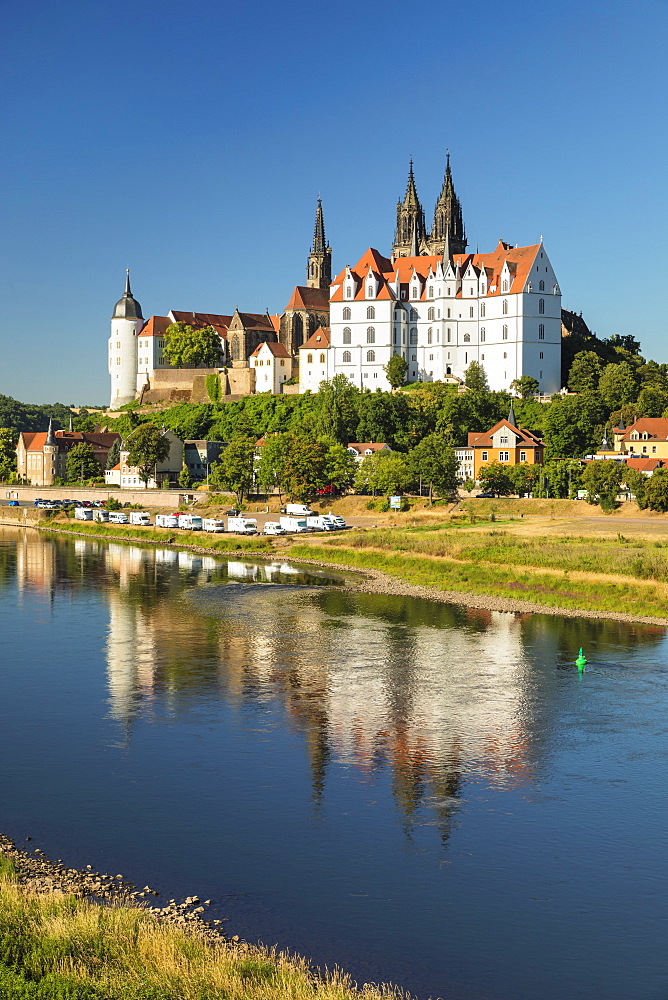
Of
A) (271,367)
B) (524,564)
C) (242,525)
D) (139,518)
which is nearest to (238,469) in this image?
(139,518)

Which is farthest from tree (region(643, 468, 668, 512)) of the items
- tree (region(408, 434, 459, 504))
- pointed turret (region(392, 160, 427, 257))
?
pointed turret (region(392, 160, 427, 257))

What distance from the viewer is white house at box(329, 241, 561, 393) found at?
104 metres

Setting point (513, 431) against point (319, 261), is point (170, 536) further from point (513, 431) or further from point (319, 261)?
point (319, 261)

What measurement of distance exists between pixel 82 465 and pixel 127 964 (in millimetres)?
106845

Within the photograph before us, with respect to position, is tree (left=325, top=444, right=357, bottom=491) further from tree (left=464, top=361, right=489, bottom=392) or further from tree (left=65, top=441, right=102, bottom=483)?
tree (left=65, top=441, right=102, bottom=483)

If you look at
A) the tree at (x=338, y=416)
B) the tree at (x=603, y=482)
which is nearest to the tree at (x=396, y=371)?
the tree at (x=338, y=416)

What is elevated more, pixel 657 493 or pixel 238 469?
pixel 238 469

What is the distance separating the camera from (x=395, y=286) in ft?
360

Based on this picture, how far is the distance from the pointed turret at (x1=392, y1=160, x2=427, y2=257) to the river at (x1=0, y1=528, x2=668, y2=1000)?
110 metres

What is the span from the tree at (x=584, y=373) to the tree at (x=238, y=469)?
104ft

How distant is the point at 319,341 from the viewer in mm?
113500

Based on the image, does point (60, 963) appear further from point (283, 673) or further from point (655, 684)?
point (655, 684)

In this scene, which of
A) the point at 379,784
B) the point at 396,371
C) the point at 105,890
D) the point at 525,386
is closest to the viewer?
the point at 105,890

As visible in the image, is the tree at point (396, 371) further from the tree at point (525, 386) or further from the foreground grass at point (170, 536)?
the foreground grass at point (170, 536)
